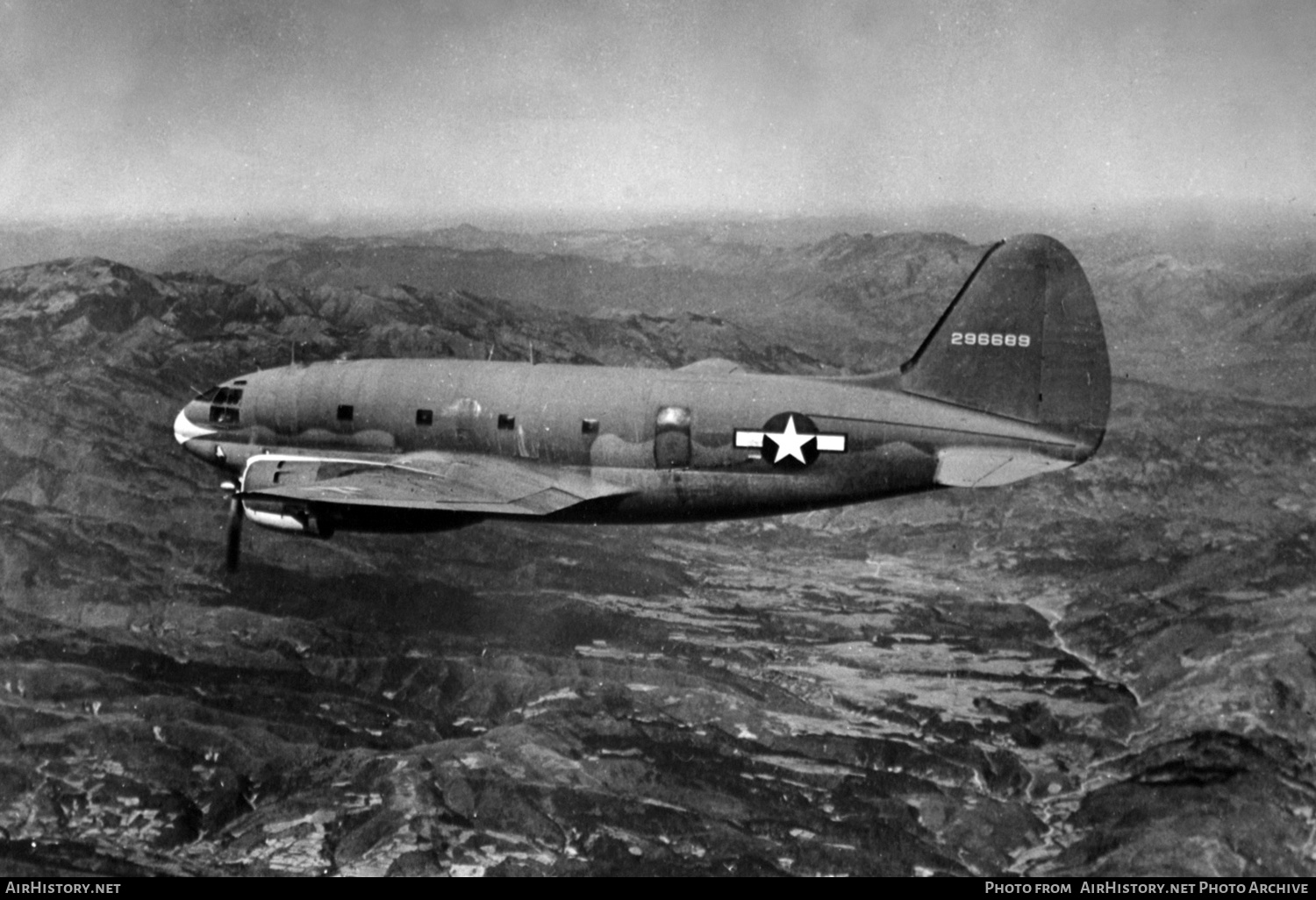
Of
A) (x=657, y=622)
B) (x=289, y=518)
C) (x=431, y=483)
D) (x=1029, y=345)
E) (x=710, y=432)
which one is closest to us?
(x=1029, y=345)

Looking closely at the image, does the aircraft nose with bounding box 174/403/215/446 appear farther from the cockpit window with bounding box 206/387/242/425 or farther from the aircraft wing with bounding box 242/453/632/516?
the aircraft wing with bounding box 242/453/632/516

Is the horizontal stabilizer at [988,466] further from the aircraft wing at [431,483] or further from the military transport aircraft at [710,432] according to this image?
the aircraft wing at [431,483]

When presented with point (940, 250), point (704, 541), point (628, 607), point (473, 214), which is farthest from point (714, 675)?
point (473, 214)

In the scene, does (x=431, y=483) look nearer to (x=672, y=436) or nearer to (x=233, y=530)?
(x=233, y=530)

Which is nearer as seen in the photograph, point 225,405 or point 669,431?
point 669,431

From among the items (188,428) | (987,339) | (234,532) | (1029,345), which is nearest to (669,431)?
(987,339)

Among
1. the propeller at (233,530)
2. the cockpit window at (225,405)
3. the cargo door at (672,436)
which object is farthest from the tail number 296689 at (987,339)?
the cockpit window at (225,405)

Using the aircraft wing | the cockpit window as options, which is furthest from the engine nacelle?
A: the cockpit window
